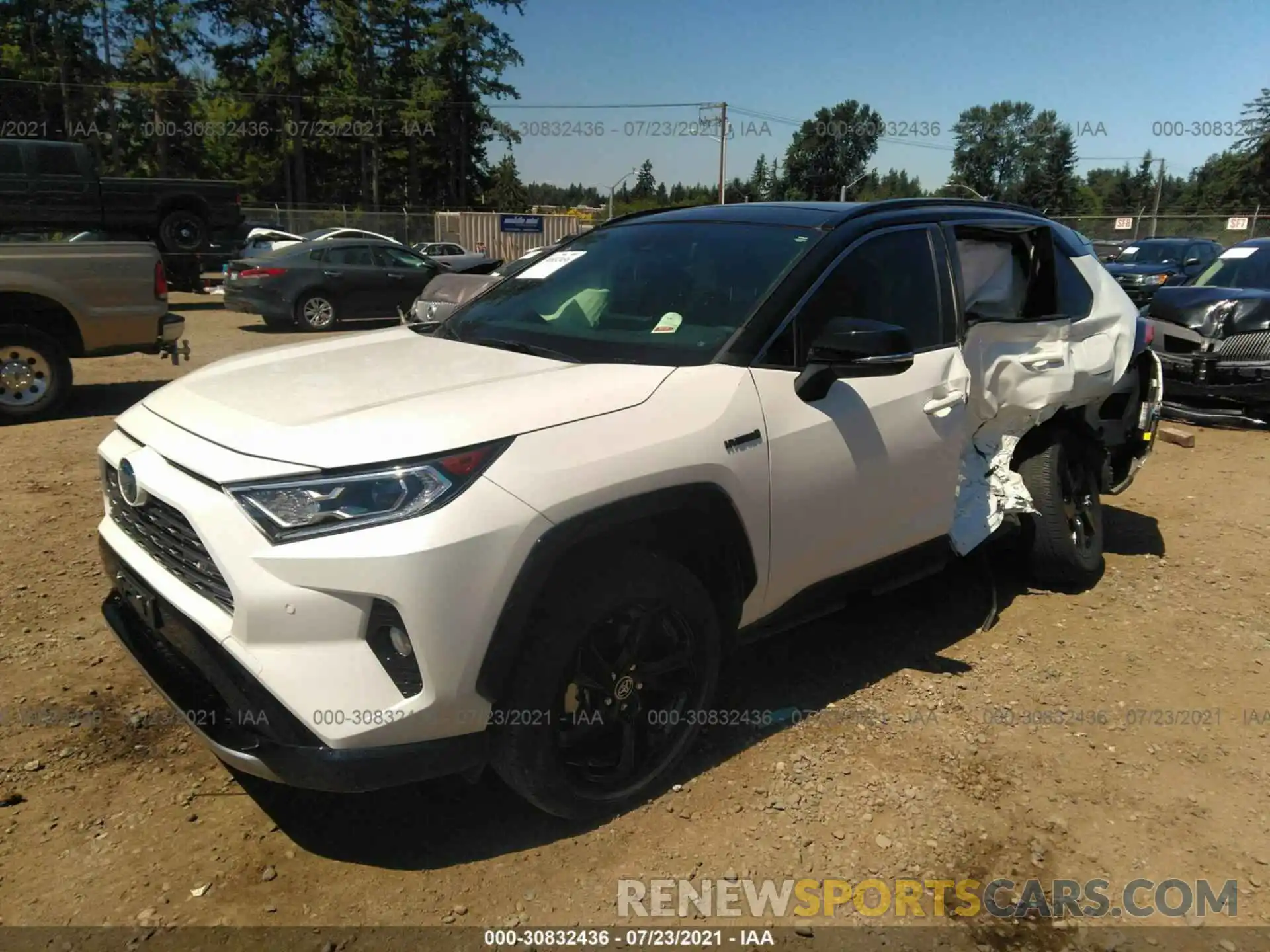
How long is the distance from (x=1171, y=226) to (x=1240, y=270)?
29905mm

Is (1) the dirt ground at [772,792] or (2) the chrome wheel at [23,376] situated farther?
(2) the chrome wheel at [23,376]

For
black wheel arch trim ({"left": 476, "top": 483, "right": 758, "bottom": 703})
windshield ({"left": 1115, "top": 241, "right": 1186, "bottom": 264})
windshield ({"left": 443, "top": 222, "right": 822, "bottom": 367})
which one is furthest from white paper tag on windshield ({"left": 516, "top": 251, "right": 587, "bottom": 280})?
windshield ({"left": 1115, "top": 241, "right": 1186, "bottom": 264})

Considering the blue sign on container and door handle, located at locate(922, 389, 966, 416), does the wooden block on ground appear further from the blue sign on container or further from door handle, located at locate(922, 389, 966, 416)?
the blue sign on container

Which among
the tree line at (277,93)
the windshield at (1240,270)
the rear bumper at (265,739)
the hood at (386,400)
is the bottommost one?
the rear bumper at (265,739)

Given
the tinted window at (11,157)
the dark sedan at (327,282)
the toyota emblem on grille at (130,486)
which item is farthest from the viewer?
the tinted window at (11,157)

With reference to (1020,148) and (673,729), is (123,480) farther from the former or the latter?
(1020,148)

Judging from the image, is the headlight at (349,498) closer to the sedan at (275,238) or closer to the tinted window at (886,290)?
the tinted window at (886,290)

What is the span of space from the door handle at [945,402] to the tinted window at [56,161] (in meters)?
17.9

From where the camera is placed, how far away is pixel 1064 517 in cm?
432

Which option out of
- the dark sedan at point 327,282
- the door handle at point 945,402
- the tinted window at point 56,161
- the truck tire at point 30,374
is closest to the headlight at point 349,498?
the door handle at point 945,402

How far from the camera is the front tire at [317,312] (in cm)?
1465

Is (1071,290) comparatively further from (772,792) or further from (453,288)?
(453,288)

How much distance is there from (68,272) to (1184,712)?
322 inches

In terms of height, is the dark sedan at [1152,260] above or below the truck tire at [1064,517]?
above
